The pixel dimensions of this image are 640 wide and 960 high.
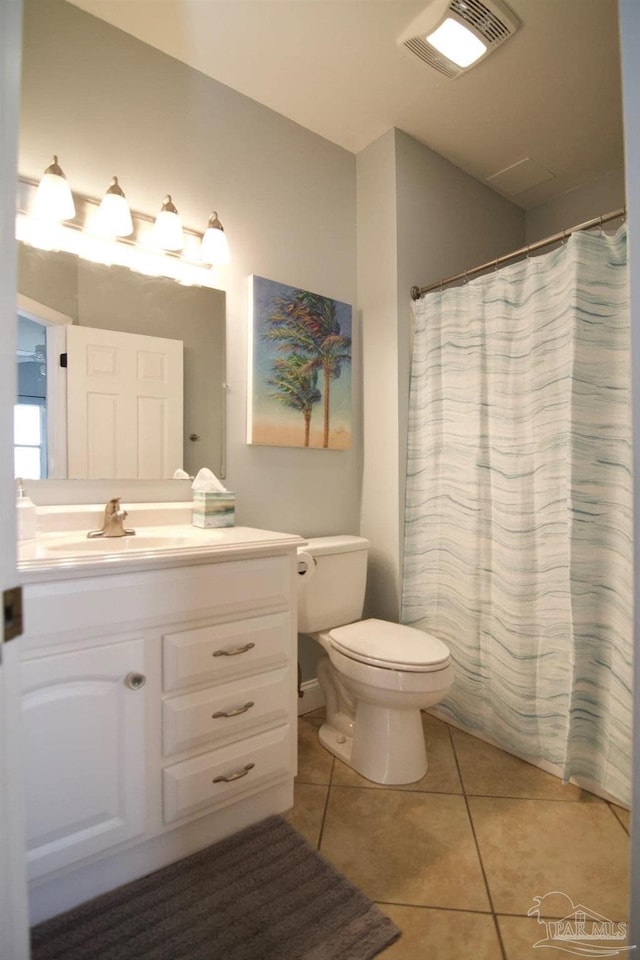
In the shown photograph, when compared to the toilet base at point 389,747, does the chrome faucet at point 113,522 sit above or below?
above

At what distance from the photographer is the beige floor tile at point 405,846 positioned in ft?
3.79

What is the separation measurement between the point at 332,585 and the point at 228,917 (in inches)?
39.8

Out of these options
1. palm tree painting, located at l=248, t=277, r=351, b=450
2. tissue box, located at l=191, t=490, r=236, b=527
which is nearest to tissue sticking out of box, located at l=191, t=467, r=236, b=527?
tissue box, located at l=191, t=490, r=236, b=527

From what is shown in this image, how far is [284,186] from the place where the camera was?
2.02 metres

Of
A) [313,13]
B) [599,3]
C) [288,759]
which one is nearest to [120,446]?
[288,759]

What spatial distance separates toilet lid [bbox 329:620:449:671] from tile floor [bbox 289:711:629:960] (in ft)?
1.44

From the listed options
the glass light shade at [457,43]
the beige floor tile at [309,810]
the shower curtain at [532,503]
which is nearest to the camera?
the beige floor tile at [309,810]

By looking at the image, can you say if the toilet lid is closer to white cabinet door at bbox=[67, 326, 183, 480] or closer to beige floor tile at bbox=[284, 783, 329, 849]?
beige floor tile at bbox=[284, 783, 329, 849]

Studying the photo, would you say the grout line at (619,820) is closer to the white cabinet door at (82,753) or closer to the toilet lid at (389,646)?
the toilet lid at (389,646)

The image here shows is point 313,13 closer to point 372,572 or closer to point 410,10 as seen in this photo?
point 410,10

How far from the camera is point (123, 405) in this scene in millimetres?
1583

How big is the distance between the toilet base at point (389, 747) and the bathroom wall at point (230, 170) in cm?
82

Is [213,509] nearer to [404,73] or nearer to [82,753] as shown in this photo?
[82,753]

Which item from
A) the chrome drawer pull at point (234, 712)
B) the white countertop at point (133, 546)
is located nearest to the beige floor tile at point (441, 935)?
the chrome drawer pull at point (234, 712)
